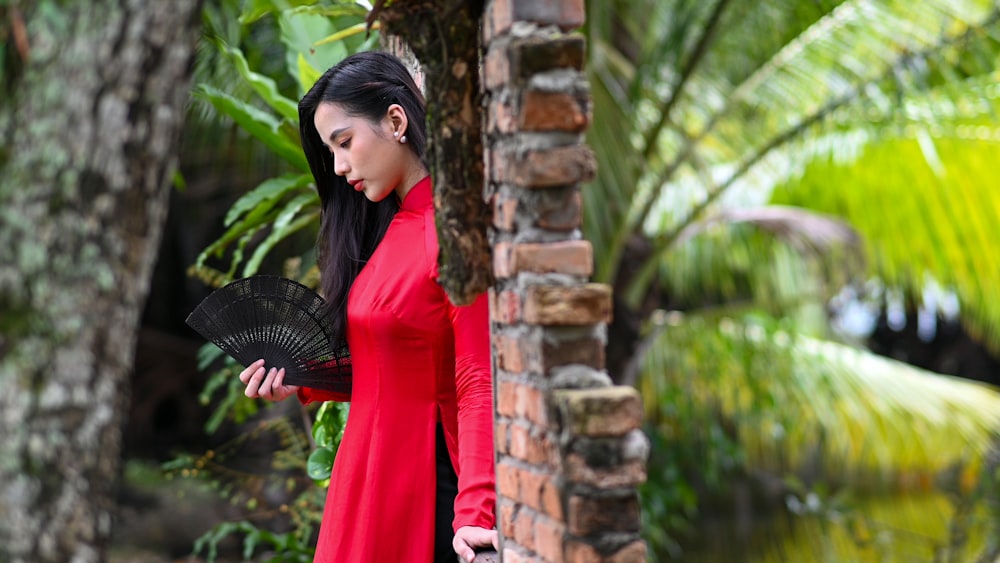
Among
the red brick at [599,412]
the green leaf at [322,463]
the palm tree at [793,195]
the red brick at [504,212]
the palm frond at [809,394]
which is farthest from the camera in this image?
the palm frond at [809,394]

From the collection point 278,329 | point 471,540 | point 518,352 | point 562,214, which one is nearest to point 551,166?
point 562,214

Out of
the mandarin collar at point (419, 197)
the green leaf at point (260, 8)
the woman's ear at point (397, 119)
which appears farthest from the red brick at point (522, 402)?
the green leaf at point (260, 8)

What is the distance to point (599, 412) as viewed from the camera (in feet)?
5.19

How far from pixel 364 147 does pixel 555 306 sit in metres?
0.60

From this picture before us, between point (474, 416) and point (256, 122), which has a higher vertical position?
point (256, 122)

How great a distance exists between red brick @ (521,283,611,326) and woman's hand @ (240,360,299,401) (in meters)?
0.68

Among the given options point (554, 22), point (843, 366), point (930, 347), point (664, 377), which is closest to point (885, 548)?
point (843, 366)

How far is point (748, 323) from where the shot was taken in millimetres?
6324

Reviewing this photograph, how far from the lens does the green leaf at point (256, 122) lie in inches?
107

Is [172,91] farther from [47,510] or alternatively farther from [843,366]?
[843,366]

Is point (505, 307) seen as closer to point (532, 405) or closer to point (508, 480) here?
point (532, 405)

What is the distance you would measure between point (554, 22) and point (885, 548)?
4.93m

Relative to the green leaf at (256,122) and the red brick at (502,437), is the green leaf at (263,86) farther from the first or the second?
the red brick at (502,437)

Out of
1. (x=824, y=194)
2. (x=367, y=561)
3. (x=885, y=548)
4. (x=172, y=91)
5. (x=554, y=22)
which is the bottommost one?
(x=885, y=548)
